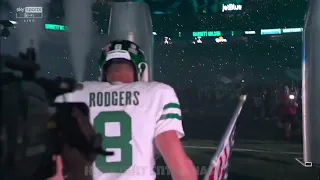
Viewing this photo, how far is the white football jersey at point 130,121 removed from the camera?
4.51ft

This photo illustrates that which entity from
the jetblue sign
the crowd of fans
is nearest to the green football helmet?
the jetblue sign

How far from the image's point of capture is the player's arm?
1331 mm

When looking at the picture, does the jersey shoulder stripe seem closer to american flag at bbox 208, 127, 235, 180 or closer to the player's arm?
the player's arm

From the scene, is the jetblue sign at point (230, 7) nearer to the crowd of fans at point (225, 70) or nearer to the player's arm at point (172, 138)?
the crowd of fans at point (225, 70)

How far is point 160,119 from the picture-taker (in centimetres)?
137

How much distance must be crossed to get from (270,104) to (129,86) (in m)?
9.60

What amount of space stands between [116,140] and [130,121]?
73mm

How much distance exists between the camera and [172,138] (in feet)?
4.40

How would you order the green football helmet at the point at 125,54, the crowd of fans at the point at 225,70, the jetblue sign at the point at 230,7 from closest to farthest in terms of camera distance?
1. the green football helmet at the point at 125,54
2. the jetblue sign at the point at 230,7
3. the crowd of fans at the point at 225,70

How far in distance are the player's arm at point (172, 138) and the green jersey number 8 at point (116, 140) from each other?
0.09 metres

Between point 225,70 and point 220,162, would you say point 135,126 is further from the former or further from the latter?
point 225,70

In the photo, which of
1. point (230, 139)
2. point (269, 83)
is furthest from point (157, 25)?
point (230, 139)
